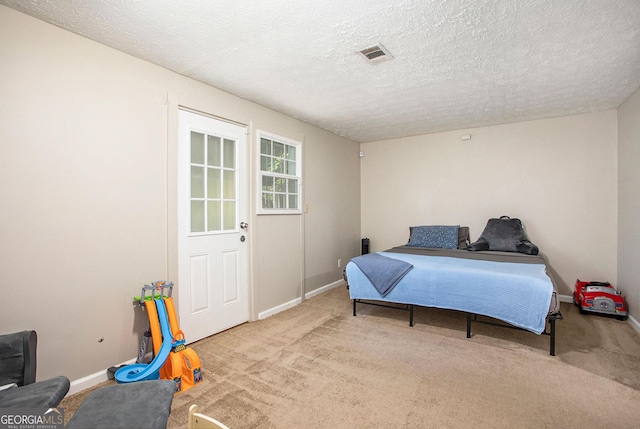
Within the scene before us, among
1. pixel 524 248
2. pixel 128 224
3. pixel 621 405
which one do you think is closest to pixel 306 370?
pixel 128 224

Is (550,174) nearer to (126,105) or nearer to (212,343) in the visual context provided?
(212,343)

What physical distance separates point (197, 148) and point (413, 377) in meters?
2.73

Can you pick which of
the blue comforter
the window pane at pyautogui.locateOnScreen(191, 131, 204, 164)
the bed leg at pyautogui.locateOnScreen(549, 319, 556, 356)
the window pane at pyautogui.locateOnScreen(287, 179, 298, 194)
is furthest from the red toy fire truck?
the window pane at pyautogui.locateOnScreen(191, 131, 204, 164)

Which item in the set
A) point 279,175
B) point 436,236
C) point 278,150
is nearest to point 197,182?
point 279,175

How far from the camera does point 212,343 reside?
2850 millimetres

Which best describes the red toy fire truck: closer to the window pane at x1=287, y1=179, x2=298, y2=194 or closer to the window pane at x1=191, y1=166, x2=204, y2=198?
the window pane at x1=287, y1=179, x2=298, y2=194

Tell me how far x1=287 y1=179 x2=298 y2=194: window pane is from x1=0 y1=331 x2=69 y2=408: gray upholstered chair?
287 cm

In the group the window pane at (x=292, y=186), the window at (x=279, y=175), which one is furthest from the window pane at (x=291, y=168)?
the window pane at (x=292, y=186)

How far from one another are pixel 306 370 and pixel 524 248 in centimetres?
319

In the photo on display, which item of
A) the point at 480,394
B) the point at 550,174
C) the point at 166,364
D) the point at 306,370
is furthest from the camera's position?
the point at 550,174

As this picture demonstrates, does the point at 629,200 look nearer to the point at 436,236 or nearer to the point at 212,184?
the point at 436,236

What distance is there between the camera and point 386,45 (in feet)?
7.50

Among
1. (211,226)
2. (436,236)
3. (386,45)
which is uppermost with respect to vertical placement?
(386,45)

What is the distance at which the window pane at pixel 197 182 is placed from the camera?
288cm
